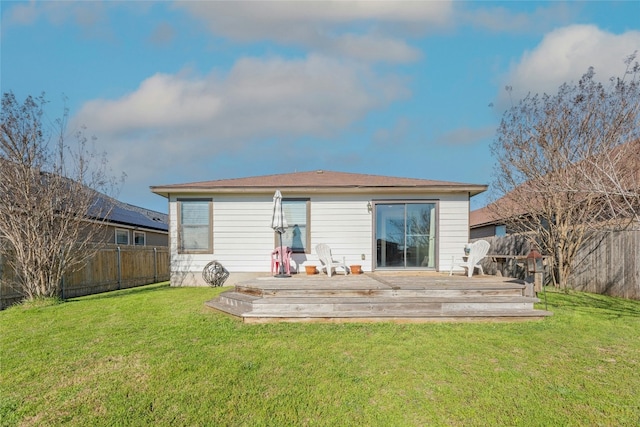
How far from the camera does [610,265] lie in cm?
767

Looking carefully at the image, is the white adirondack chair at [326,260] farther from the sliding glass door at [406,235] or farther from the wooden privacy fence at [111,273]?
the wooden privacy fence at [111,273]

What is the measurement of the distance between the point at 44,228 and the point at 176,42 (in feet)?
22.4

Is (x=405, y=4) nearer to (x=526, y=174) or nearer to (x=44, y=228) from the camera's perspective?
(x=526, y=174)

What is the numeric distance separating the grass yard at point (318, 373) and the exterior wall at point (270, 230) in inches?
140

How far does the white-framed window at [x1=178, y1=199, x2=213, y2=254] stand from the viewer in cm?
882

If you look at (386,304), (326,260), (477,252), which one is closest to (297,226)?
(326,260)

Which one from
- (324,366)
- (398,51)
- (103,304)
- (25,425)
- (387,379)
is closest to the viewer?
(25,425)

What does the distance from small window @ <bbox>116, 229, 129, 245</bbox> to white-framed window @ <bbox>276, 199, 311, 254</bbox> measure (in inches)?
326

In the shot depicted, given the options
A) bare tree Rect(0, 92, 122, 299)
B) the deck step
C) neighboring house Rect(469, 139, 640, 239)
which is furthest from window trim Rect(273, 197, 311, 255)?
neighboring house Rect(469, 139, 640, 239)

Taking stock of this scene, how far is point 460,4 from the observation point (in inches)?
347

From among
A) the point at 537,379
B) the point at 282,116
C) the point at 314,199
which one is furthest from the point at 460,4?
the point at 282,116

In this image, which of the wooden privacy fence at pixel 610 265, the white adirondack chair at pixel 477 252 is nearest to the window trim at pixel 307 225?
the white adirondack chair at pixel 477 252

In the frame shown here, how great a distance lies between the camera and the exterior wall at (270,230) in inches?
340

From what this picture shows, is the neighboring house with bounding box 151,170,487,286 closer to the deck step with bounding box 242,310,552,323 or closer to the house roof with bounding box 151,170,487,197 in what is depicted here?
the house roof with bounding box 151,170,487,197
